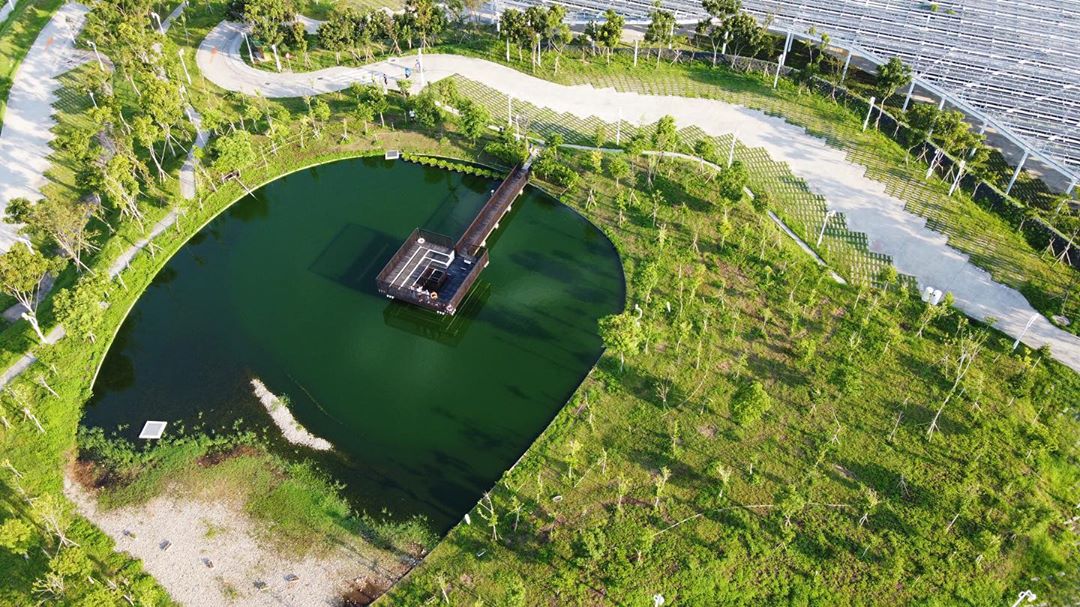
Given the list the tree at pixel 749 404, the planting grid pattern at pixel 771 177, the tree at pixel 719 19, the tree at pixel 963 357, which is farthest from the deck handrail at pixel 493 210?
the tree at pixel 963 357

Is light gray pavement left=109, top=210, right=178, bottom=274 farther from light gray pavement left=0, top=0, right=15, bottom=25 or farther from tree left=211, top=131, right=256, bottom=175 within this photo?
light gray pavement left=0, top=0, right=15, bottom=25

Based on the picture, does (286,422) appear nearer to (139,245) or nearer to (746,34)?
(139,245)

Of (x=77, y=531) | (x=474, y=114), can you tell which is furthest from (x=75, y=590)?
(x=474, y=114)

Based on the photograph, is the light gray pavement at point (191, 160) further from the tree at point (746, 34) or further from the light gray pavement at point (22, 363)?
the tree at point (746, 34)

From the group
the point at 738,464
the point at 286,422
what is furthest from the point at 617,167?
the point at 286,422

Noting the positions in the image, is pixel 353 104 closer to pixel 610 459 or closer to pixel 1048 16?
pixel 610 459

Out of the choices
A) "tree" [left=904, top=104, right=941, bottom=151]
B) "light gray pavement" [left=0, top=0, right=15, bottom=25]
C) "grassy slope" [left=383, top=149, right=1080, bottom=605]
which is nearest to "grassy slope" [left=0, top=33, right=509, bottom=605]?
"grassy slope" [left=383, top=149, right=1080, bottom=605]
